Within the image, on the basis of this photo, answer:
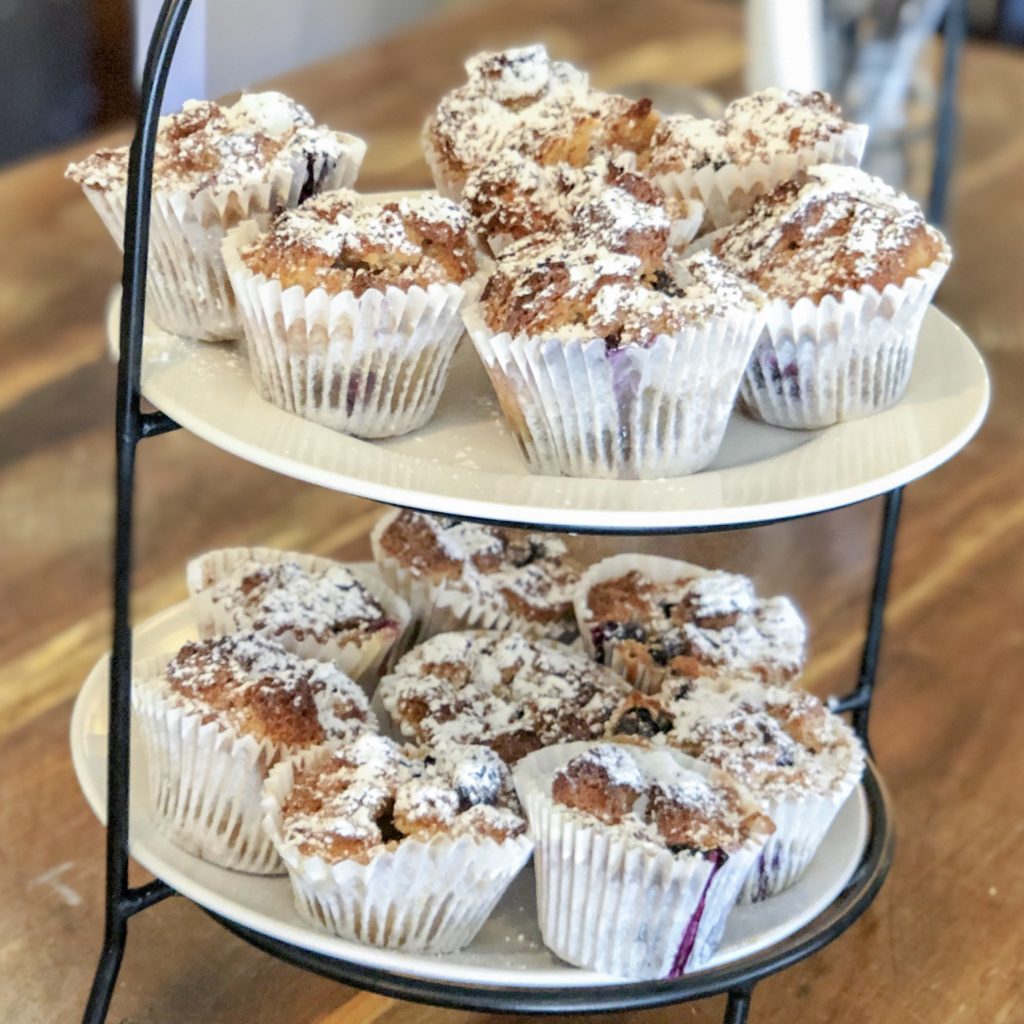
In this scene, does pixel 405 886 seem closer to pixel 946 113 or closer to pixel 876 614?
pixel 876 614

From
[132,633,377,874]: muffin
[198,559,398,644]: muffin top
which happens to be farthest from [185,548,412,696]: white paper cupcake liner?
[132,633,377,874]: muffin

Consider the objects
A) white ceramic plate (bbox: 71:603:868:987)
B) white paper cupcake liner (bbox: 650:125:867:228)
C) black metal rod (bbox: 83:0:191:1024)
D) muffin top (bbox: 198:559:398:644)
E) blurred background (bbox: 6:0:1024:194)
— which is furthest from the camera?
blurred background (bbox: 6:0:1024:194)

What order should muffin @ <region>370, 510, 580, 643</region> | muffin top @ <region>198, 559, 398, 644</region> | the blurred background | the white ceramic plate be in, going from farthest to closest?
the blurred background
muffin @ <region>370, 510, 580, 643</region>
muffin top @ <region>198, 559, 398, 644</region>
the white ceramic plate

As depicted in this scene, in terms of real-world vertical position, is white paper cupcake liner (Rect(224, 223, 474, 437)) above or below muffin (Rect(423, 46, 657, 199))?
below

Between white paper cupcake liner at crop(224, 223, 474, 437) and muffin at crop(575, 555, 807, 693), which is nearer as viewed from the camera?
white paper cupcake liner at crop(224, 223, 474, 437)

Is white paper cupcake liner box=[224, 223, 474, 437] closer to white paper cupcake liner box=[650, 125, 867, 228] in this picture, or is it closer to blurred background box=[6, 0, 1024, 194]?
white paper cupcake liner box=[650, 125, 867, 228]

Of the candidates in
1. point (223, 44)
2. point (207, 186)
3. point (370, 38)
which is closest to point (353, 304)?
point (207, 186)

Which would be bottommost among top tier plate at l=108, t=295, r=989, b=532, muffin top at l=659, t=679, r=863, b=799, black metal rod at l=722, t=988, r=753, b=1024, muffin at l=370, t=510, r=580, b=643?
black metal rod at l=722, t=988, r=753, b=1024
